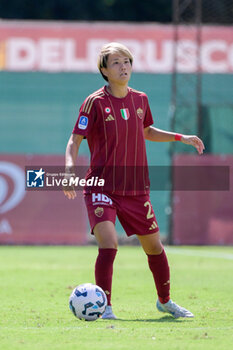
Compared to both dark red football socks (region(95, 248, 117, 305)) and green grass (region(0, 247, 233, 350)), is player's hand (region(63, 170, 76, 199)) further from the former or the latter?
green grass (region(0, 247, 233, 350))

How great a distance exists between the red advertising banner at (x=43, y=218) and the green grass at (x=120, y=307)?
5.15 m

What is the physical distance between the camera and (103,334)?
6.04 meters

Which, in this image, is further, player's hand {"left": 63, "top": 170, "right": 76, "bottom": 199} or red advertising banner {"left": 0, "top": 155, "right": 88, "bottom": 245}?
red advertising banner {"left": 0, "top": 155, "right": 88, "bottom": 245}

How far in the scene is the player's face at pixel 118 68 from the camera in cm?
702

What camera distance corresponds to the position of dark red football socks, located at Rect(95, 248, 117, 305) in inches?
273

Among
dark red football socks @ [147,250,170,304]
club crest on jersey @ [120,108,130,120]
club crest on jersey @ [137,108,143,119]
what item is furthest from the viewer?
dark red football socks @ [147,250,170,304]

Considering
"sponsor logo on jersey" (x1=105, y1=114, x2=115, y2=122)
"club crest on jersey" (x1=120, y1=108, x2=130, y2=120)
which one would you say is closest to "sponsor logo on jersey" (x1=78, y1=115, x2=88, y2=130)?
"sponsor logo on jersey" (x1=105, y1=114, x2=115, y2=122)

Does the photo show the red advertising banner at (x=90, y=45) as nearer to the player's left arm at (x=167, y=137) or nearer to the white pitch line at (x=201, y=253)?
the white pitch line at (x=201, y=253)

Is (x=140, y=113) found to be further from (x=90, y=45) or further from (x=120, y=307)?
(x=90, y=45)

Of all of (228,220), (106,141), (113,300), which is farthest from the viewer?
(228,220)

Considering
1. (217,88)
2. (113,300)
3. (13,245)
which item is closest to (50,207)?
(13,245)

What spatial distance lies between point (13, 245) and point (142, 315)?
14.1m

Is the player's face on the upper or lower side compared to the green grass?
upper

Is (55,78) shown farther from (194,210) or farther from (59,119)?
(194,210)
